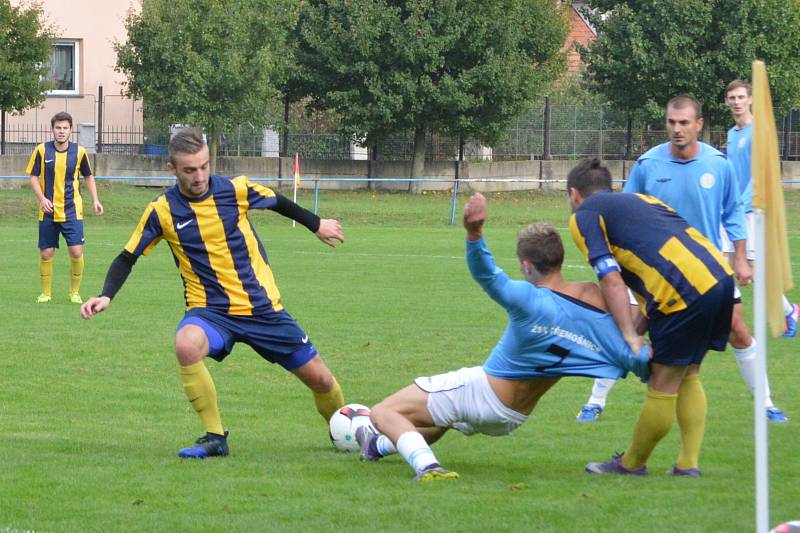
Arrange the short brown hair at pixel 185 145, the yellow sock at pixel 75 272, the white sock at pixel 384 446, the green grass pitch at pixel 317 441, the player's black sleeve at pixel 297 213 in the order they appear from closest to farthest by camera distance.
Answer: the green grass pitch at pixel 317 441 < the white sock at pixel 384 446 < the short brown hair at pixel 185 145 < the player's black sleeve at pixel 297 213 < the yellow sock at pixel 75 272

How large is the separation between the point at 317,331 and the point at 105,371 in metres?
2.72

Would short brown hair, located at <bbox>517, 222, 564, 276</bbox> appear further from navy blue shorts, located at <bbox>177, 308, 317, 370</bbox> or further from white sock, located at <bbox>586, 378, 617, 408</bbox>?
white sock, located at <bbox>586, 378, 617, 408</bbox>

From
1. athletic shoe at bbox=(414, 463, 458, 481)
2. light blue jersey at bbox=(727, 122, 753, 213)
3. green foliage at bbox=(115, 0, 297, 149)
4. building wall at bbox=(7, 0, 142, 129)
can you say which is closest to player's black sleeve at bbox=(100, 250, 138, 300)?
athletic shoe at bbox=(414, 463, 458, 481)

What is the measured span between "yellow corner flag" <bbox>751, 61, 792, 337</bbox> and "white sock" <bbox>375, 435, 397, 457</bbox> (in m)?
2.61

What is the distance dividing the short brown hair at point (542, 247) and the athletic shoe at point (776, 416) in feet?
8.24

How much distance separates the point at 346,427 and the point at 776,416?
269cm

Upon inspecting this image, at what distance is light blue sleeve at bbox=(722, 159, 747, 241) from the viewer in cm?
759

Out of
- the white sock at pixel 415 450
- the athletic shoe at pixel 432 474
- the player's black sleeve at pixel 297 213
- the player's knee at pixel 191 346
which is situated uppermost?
the player's black sleeve at pixel 297 213

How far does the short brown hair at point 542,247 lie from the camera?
5754 millimetres

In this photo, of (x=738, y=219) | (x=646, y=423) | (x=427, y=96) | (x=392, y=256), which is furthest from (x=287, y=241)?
(x=646, y=423)

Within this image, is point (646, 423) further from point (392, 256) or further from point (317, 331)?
point (392, 256)

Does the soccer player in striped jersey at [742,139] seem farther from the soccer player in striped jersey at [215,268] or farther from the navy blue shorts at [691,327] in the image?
the soccer player in striped jersey at [215,268]

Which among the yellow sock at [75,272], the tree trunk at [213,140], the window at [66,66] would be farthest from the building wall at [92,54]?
the yellow sock at [75,272]

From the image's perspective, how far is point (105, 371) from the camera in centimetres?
965
